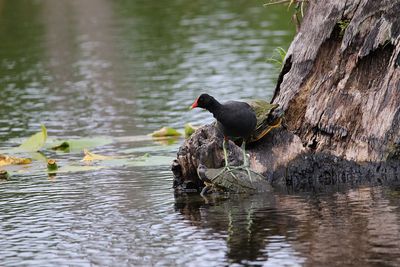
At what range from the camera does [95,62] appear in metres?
26.5

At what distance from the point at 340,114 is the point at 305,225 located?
2.24 meters

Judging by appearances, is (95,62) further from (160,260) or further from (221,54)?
(160,260)

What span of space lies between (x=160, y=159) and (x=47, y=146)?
8.70 feet

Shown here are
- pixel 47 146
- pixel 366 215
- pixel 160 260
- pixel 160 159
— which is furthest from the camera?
pixel 47 146

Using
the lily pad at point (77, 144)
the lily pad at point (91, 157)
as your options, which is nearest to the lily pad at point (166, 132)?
the lily pad at point (77, 144)

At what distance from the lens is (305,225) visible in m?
10.3

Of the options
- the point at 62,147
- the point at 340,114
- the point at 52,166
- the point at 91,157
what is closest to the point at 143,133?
the point at 62,147

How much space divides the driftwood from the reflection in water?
19.5 inches

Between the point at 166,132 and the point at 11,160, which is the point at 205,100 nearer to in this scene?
the point at 11,160

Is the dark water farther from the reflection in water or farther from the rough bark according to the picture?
the rough bark

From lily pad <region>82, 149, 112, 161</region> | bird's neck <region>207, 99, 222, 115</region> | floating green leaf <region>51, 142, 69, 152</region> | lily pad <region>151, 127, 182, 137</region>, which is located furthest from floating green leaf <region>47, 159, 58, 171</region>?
bird's neck <region>207, 99, 222, 115</region>

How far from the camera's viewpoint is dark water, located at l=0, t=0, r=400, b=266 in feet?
31.8

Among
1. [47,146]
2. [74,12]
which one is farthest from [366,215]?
[74,12]

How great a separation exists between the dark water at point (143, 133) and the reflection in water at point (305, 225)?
21mm
